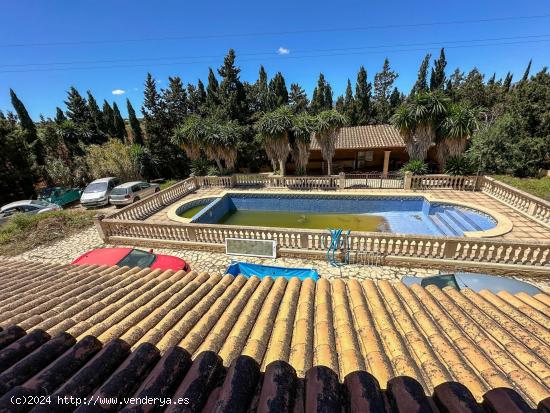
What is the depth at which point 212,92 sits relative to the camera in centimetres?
2931

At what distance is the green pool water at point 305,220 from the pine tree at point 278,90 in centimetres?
2223

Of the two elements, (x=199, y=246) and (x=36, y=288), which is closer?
(x=36, y=288)

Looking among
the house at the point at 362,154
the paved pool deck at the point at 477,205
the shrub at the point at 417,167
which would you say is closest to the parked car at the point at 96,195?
the paved pool deck at the point at 477,205

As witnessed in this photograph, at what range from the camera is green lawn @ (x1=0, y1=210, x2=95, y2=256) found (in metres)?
11.0

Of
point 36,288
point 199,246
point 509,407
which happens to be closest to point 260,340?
point 509,407

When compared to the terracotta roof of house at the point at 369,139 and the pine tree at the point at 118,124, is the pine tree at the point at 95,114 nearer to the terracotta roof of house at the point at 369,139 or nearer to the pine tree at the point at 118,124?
the pine tree at the point at 118,124

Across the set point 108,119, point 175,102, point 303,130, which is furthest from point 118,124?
point 303,130

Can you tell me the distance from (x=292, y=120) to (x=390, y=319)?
16.7 metres

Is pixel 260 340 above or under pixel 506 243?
above

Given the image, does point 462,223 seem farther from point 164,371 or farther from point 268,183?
point 164,371

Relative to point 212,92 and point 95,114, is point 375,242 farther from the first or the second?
point 95,114

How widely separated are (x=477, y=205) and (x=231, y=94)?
25.8m

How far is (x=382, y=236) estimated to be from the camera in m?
7.77

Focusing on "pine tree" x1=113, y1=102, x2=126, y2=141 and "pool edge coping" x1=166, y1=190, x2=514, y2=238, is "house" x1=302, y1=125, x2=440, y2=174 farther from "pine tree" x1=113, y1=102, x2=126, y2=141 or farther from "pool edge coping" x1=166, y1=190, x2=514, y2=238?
"pine tree" x1=113, y1=102, x2=126, y2=141
